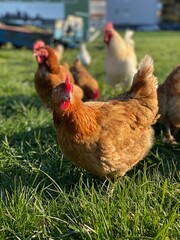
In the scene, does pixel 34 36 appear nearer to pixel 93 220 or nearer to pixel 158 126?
pixel 158 126

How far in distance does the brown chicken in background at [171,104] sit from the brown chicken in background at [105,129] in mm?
654

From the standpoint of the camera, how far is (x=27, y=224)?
246cm

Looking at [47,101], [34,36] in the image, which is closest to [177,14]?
[34,36]

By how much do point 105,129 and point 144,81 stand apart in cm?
69

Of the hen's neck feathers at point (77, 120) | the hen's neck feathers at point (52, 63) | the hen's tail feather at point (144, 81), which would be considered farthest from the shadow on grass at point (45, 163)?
the hen's neck feathers at point (52, 63)

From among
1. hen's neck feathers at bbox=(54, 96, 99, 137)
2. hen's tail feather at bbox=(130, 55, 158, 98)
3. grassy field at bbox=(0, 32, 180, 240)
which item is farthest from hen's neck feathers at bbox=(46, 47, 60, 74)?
hen's neck feathers at bbox=(54, 96, 99, 137)

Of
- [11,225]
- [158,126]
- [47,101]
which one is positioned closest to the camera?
[11,225]

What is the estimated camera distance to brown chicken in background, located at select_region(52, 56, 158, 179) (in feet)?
9.57

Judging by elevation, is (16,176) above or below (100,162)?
below

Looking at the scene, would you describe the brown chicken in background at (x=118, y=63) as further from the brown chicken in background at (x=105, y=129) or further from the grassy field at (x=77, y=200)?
the brown chicken in background at (x=105, y=129)

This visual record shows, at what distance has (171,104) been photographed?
407cm

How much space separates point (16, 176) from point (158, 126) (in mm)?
1878

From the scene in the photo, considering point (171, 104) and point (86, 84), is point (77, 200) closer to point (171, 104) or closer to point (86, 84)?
point (171, 104)

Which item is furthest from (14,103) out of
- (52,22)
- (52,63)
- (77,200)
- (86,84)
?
(52,22)
